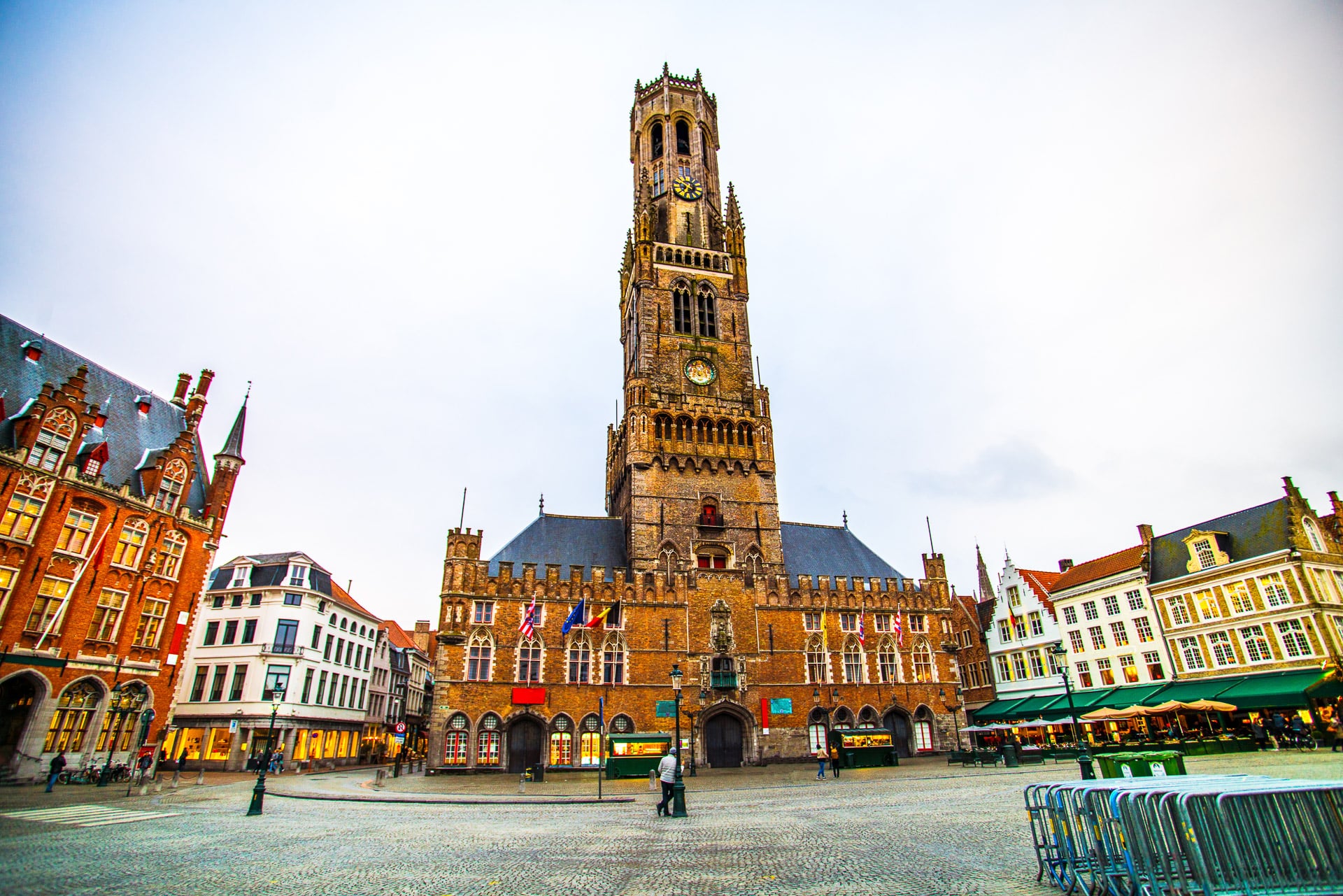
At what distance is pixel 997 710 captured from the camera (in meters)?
48.4

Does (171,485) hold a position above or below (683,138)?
below

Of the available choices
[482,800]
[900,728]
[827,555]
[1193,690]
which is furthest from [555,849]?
[1193,690]

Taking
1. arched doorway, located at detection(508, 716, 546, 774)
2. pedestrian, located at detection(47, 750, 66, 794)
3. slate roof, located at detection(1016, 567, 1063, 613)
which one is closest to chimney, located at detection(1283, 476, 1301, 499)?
slate roof, located at detection(1016, 567, 1063, 613)

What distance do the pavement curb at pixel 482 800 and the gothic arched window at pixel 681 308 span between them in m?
34.6

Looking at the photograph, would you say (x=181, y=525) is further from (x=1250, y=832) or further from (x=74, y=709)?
(x=1250, y=832)

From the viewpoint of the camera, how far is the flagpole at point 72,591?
91.0 ft

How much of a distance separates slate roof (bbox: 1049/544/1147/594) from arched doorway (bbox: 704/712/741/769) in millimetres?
26226

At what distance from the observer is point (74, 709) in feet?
94.4

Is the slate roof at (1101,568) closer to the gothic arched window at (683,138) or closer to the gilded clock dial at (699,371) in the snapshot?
the gilded clock dial at (699,371)

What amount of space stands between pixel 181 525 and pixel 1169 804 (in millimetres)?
40986

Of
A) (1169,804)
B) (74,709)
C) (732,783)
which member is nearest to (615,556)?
(732,783)

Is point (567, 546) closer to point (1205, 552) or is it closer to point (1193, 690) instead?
point (1193, 690)

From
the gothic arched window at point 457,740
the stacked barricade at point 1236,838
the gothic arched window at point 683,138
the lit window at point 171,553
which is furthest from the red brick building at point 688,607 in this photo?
the stacked barricade at point 1236,838

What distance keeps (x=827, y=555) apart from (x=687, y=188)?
32.2 metres
